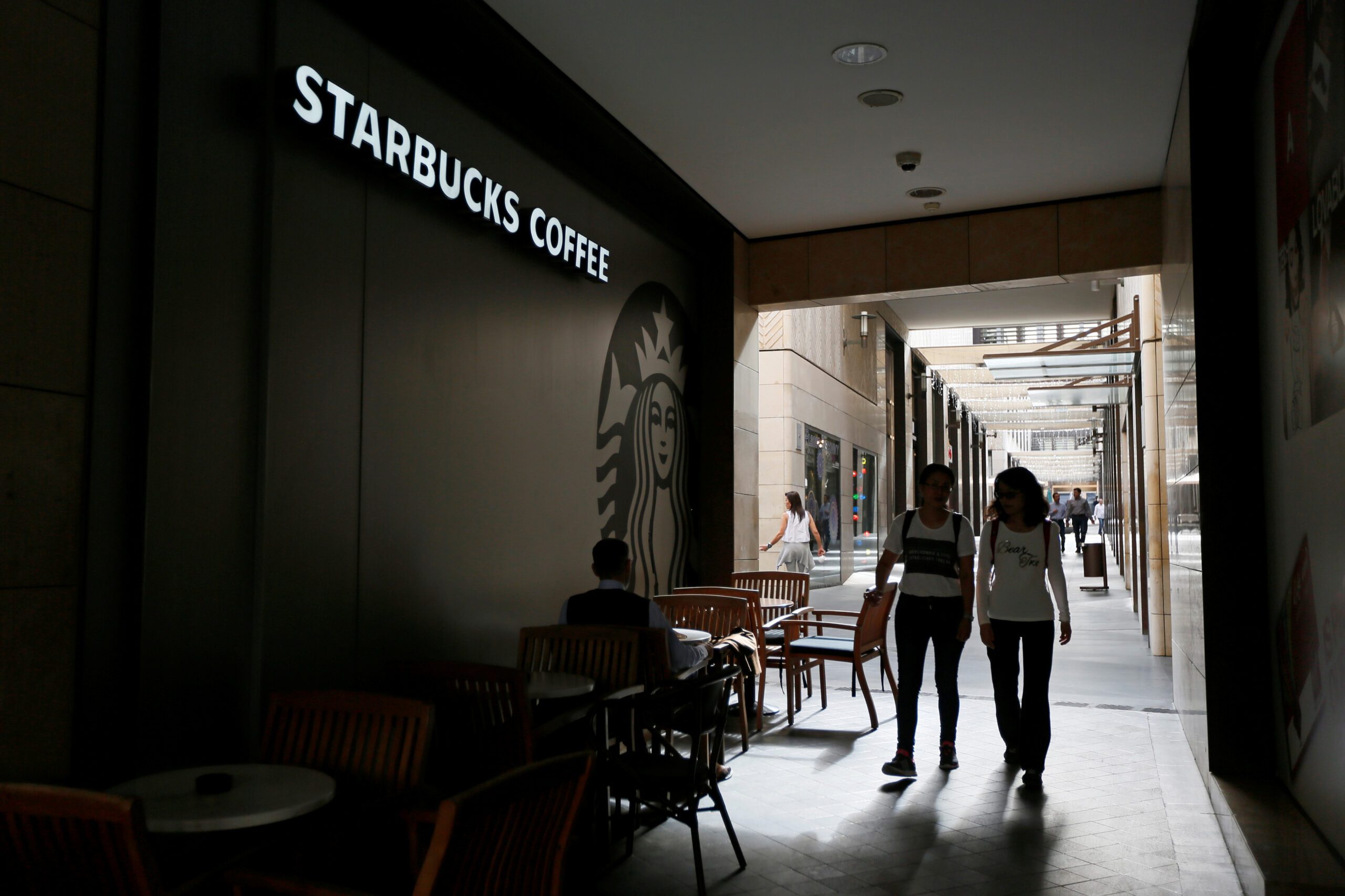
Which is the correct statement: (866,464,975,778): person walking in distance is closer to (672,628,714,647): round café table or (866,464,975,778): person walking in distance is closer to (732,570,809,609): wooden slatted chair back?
(672,628,714,647): round café table

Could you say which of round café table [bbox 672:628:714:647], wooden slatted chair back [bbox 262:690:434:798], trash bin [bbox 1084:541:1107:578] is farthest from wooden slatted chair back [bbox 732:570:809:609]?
trash bin [bbox 1084:541:1107:578]

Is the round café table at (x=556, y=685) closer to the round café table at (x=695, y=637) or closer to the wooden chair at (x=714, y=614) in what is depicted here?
the round café table at (x=695, y=637)

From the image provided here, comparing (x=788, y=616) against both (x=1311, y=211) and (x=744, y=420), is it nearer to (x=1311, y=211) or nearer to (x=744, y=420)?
(x=744, y=420)

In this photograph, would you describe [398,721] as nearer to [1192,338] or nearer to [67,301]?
[67,301]

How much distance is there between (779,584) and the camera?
738cm

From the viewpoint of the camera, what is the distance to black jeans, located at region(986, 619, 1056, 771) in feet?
15.9

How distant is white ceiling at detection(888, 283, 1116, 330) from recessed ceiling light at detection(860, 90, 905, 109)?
536cm

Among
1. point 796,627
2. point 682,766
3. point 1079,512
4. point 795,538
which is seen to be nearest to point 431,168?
point 682,766

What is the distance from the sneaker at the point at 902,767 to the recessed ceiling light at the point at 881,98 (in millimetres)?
3497

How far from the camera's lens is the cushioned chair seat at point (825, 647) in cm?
605

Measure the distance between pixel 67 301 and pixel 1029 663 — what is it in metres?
4.22

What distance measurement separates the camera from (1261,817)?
378cm

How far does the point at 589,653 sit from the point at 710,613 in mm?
1680

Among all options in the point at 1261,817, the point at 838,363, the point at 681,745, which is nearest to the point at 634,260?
the point at 681,745
